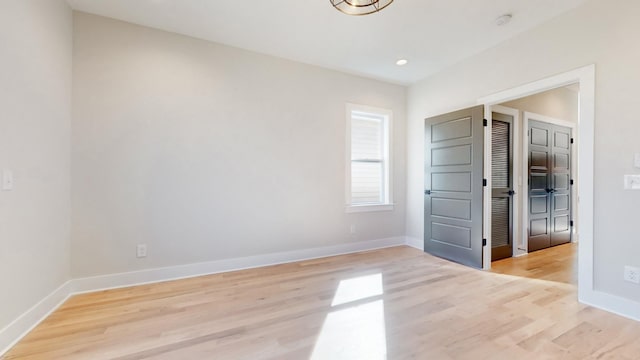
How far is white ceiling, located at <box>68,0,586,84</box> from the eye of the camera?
257 cm

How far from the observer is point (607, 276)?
7.80 feet

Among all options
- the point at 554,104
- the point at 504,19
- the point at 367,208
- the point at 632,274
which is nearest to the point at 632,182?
the point at 632,274

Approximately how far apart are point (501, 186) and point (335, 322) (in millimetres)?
3317

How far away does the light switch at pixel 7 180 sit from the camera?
5.84ft

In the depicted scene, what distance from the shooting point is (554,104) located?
4.55 m

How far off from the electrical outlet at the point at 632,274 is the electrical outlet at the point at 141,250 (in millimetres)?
4601

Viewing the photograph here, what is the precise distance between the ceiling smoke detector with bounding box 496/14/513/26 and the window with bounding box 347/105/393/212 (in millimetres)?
1916

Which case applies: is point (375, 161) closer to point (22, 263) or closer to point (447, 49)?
point (447, 49)

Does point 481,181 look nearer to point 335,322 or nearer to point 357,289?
point 357,289

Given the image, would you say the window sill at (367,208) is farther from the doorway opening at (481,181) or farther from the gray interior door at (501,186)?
the gray interior door at (501,186)

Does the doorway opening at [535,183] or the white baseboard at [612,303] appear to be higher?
the doorway opening at [535,183]

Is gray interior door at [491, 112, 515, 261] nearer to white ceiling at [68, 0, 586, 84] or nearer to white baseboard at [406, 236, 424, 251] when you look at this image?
white baseboard at [406, 236, 424, 251]

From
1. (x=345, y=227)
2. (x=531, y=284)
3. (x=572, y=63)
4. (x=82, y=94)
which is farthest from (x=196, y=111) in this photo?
(x=531, y=284)

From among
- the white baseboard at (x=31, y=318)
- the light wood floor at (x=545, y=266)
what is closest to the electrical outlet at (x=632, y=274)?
the light wood floor at (x=545, y=266)
